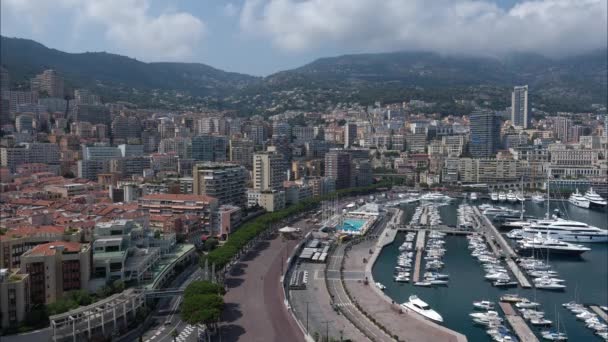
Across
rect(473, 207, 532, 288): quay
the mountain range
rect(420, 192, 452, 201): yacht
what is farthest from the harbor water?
the mountain range

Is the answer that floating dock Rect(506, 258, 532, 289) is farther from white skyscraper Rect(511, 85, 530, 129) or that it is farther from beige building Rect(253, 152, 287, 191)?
white skyscraper Rect(511, 85, 530, 129)

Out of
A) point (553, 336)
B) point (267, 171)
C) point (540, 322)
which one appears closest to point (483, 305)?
point (540, 322)

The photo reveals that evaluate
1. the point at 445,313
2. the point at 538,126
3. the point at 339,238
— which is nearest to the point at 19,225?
the point at 339,238

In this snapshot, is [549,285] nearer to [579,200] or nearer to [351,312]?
[351,312]

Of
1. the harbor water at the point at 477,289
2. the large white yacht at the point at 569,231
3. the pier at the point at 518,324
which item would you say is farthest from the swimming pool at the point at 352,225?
the pier at the point at 518,324

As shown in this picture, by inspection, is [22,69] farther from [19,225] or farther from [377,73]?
[377,73]
